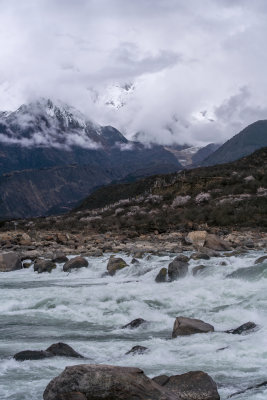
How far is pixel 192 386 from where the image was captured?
675 cm

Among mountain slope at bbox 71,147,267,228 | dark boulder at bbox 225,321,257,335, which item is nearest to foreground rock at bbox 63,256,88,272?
dark boulder at bbox 225,321,257,335

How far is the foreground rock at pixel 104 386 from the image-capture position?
6.24 m

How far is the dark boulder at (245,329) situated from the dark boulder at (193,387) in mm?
3982

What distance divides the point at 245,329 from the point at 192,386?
4398 millimetres

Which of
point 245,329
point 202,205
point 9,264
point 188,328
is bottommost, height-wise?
point 9,264

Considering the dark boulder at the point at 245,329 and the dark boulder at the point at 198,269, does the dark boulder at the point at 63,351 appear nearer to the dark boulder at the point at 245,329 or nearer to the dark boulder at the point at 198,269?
the dark boulder at the point at 245,329

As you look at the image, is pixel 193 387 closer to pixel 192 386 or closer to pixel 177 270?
pixel 192 386

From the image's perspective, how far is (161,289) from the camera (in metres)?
16.7

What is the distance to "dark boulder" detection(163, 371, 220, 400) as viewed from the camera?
655 cm

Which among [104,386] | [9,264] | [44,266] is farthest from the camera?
[9,264]

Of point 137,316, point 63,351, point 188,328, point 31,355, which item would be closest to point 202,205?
point 137,316

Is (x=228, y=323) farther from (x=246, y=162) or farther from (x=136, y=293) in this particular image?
(x=246, y=162)

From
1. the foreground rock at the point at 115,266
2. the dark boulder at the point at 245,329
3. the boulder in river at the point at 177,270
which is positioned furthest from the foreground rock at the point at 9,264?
the dark boulder at the point at 245,329

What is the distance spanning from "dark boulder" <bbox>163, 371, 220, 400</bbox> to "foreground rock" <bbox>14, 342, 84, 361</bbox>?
287 cm
